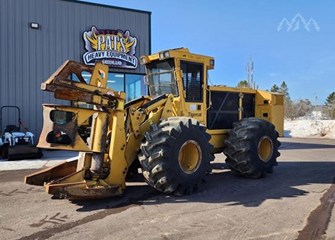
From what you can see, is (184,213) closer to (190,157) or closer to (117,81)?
(190,157)

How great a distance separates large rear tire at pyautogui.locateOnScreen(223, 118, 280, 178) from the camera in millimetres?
8195

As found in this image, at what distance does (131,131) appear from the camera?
22.8ft

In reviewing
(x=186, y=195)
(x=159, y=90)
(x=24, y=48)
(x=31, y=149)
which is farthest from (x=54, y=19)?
(x=186, y=195)

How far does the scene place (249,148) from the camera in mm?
8133

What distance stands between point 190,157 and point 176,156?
0.64 meters

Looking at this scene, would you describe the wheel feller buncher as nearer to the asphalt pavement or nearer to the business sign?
the asphalt pavement

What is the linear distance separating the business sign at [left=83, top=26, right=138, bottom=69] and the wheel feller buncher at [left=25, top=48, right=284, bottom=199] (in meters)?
9.31

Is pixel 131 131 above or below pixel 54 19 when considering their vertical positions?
below

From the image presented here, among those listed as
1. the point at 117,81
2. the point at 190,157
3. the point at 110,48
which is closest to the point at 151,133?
the point at 190,157

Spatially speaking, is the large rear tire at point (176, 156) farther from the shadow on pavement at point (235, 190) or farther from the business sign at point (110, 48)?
the business sign at point (110, 48)

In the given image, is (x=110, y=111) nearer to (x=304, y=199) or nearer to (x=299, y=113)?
(x=304, y=199)

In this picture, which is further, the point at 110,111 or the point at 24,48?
the point at 24,48

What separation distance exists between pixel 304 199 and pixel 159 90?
405cm

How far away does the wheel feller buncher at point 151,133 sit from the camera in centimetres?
609
